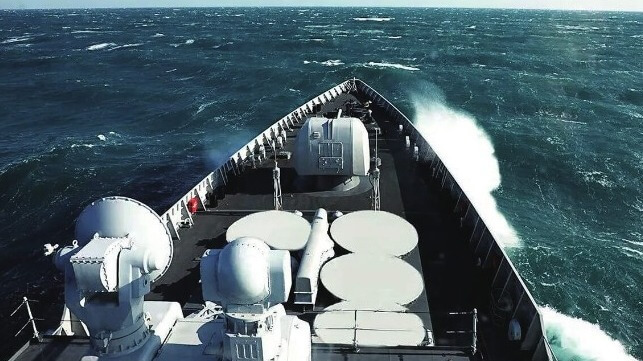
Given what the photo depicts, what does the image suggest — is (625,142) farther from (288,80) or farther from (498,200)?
(288,80)

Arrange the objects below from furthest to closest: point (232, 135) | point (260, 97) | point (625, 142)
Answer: point (260, 97) < point (232, 135) < point (625, 142)

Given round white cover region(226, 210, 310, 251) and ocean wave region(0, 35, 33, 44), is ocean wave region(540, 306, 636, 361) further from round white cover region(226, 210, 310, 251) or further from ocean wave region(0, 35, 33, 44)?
ocean wave region(0, 35, 33, 44)

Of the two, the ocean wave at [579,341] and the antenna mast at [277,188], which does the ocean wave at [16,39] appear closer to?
the antenna mast at [277,188]

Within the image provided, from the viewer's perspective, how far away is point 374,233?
18.9 meters

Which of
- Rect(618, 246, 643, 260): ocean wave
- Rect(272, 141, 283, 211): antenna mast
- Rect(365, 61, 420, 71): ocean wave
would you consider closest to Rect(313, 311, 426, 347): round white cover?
Rect(272, 141, 283, 211): antenna mast

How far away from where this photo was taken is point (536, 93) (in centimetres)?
7669

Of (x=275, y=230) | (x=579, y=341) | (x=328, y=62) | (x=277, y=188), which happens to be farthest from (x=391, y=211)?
(x=328, y=62)

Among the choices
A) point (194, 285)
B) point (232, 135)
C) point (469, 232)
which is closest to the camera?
point (194, 285)

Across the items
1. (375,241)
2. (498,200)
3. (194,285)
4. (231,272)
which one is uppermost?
(231,272)

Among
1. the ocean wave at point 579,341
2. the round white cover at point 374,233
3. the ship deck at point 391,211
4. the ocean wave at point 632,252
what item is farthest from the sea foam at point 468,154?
the round white cover at point 374,233

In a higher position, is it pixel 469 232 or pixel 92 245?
pixel 92 245

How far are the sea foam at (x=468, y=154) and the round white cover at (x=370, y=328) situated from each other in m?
15.3

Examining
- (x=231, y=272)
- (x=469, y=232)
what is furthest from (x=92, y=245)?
(x=469, y=232)

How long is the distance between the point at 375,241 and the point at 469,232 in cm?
482
